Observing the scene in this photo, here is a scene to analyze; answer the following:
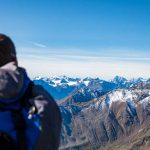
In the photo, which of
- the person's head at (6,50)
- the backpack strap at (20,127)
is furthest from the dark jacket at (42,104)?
the person's head at (6,50)

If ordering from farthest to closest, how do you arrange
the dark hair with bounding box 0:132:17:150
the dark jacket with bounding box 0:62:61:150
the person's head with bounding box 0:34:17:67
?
the person's head with bounding box 0:34:17:67 → the dark jacket with bounding box 0:62:61:150 → the dark hair with bounding box 0:132:17:150

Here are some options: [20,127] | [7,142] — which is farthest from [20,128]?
[7,142]

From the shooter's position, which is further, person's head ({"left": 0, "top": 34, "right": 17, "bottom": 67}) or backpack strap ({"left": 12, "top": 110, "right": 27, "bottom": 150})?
person's head ({"left": 0, "top": 34, "right": 17, "bottom": 67})

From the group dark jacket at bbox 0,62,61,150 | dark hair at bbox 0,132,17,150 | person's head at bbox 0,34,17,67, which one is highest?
person's head at bbox 0,34,17,67

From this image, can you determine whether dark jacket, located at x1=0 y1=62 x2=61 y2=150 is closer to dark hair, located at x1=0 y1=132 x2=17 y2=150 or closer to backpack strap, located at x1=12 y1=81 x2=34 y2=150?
backpack strap, located at x1=12 y1=81 x2=34 y2=150

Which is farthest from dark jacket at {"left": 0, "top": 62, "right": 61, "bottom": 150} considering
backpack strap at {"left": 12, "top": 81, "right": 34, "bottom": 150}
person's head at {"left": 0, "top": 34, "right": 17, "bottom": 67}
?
person's head at {"left": 0, "top": 34, "right": 17, "bottom": 67}

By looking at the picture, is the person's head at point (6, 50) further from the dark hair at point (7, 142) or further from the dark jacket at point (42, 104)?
the dark hair at point (7, 142)

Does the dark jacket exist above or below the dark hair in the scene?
above

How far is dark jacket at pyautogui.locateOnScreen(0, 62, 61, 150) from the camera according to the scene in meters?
5.95

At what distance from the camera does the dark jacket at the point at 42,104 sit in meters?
5.95

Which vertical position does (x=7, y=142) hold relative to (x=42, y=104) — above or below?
below

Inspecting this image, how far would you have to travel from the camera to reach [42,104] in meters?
6.07

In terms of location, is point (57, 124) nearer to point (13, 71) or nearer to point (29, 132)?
point (29, 132)

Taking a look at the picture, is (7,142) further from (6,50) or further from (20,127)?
(6,50)
